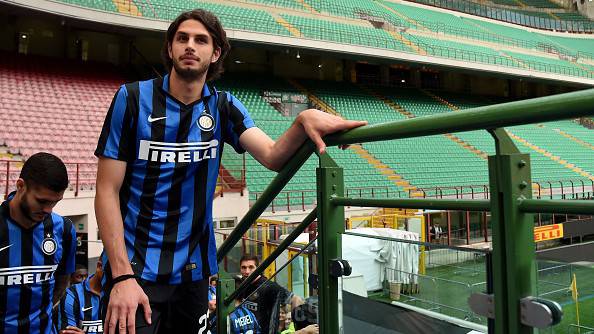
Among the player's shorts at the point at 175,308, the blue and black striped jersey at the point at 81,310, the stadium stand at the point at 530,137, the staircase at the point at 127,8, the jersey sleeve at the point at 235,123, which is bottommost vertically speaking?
the blue and black striped jersey at the point at 81,310

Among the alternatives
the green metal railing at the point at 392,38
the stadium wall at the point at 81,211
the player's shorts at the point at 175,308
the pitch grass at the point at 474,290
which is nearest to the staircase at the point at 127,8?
the green metal railing at the point at 392,38

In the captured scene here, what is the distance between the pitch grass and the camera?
36.0 inches

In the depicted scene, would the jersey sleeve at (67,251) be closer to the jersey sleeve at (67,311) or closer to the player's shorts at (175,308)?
the jersey sleeve at (67,311)

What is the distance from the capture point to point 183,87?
1.53 meters

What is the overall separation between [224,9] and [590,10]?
28.7 m

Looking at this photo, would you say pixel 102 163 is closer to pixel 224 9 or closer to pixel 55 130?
pixel 55 130

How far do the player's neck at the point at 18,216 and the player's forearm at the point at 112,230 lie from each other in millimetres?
1334

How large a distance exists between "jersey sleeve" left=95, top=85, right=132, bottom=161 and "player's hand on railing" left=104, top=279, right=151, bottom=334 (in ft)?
1.22

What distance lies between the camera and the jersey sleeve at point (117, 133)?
139 centimetres

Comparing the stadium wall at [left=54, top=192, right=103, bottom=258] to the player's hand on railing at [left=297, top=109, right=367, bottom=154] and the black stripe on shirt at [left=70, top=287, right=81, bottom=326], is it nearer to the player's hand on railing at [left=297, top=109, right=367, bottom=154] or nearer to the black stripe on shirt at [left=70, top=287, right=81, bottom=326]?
the black stripe on shirt at [left=70, top=287, right=81, bottom=326]

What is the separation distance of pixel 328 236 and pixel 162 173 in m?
0.55

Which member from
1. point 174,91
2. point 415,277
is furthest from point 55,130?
point 415,277

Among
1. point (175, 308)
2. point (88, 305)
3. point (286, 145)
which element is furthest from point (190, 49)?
point (88, 305)

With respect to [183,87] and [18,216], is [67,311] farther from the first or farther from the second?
[183,87]
